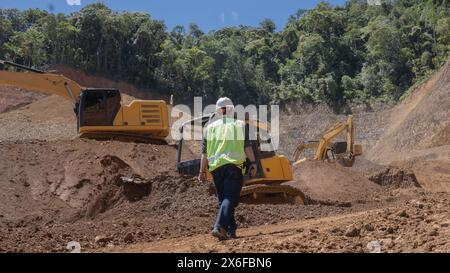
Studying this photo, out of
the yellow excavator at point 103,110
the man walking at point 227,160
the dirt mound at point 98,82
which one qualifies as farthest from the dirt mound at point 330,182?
the dirt mound at point 98,82

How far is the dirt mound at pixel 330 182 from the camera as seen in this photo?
17.7 meters

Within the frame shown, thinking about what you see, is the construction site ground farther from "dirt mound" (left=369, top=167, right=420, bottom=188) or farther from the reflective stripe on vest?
the reflective stripe on vest

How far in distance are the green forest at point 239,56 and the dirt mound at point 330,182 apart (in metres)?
27.3

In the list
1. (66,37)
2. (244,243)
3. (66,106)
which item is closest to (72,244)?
(244,243)

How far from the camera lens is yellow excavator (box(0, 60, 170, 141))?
17.5 meters

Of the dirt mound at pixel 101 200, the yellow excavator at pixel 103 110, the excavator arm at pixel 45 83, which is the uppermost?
the excavator arm at pixel 45 83

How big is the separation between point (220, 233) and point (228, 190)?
17.5 inches

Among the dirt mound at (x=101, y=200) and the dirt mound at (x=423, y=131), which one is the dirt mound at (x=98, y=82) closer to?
the dirt mound at (x=423, y=131)

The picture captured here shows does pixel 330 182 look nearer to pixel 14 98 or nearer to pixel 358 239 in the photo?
pixel 358 239

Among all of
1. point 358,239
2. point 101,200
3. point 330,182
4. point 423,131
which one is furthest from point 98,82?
point 358,239

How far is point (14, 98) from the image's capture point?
42375 mm

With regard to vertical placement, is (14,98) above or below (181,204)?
above

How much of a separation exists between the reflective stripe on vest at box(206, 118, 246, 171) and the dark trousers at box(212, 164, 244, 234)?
7cm

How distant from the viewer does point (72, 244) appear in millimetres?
7176
